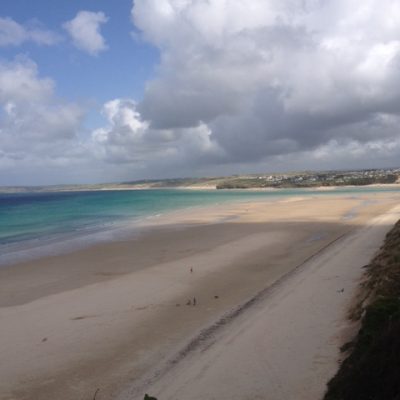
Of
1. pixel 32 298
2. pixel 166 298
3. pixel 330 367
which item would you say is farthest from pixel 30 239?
pixel 330 367

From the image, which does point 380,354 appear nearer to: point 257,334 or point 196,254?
point 257,334

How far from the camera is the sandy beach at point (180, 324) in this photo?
23.6 feet

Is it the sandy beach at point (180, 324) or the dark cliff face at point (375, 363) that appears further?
the sandy beach at point (180, 324)

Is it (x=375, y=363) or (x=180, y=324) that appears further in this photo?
(x=180, y=324)

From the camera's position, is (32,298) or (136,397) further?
(32,298)

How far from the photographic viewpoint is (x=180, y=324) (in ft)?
34.2

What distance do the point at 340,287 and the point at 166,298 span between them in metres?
4.95

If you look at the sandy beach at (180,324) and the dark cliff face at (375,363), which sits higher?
the dark cliff face at (375,363)

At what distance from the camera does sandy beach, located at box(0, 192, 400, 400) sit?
7.20 meters

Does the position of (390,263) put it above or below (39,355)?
above

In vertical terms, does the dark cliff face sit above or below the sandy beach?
above

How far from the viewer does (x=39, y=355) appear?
8.86 m

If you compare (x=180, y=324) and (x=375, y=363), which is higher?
(x=375, y=363)

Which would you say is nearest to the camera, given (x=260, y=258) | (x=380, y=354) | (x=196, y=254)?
(x=380, y=354)
